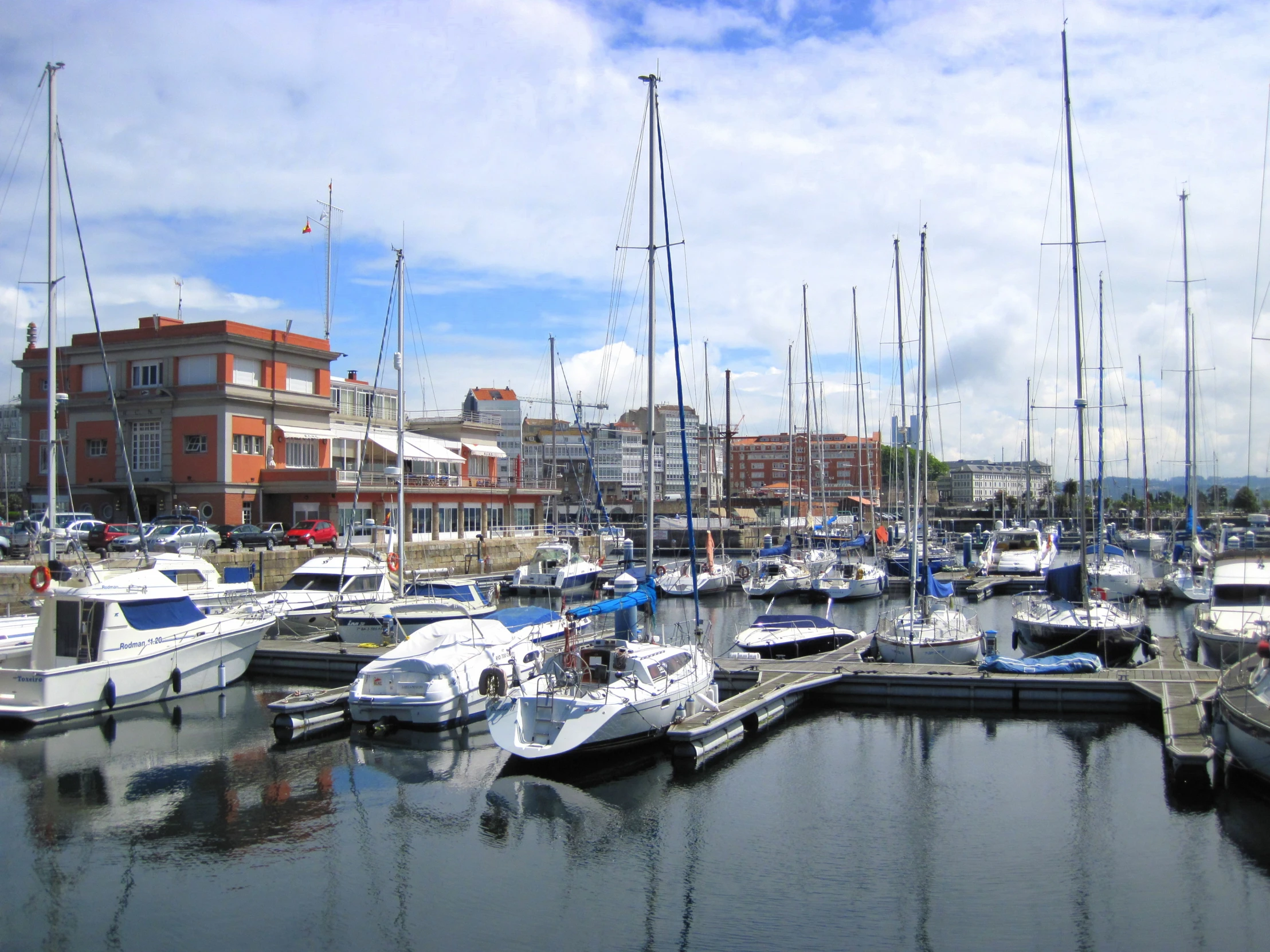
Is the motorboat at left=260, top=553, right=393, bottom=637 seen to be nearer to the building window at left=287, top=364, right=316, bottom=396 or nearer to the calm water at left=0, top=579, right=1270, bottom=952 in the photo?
the calm water at left=0, top=579, right=1270, bottom=952

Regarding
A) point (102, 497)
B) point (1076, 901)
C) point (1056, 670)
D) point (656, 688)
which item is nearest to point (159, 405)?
point (102, 497)

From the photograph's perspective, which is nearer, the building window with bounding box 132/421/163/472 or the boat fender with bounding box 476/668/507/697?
the boat fender with bounding box 476/668/507/697

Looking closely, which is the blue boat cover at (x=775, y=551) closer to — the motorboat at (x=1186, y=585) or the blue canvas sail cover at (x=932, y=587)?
the motorboat at (x=1186, y=585)

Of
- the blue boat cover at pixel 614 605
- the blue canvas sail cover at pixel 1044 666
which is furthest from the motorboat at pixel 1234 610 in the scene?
the blue boat cover at pixel 614 605

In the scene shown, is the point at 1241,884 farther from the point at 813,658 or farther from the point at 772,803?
the point at 813,658

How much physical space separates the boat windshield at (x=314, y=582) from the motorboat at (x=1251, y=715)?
27906mm

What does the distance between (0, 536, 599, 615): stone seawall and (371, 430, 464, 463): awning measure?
5294 millimetres

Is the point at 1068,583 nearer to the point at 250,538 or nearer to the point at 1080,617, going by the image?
the point at 1080,617

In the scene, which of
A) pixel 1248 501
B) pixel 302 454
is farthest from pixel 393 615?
pixel 1248 501

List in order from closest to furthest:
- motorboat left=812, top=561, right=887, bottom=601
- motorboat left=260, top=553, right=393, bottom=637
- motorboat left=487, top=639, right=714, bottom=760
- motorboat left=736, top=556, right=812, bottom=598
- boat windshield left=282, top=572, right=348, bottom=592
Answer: motorboat left=487, top=639, right=714, bottom=760
motorboat left=260, top=553, right=393, bottom=637
boat windshield left=282, top=572, right=348, bottom=592
motorboat left=736, top=556, right=812, bottom=598
motorboat left=812, top=561, right=887, bottom=601

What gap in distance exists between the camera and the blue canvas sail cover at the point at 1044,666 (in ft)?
82.3

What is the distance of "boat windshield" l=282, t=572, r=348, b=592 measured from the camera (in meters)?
36.3

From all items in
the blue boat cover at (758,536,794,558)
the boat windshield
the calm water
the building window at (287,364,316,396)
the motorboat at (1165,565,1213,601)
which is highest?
the building window at (287,364,316,396)

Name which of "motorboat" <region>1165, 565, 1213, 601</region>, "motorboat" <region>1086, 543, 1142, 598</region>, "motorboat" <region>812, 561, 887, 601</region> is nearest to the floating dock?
"motorboat" <region>1086, 543, 1142, 598</region>
